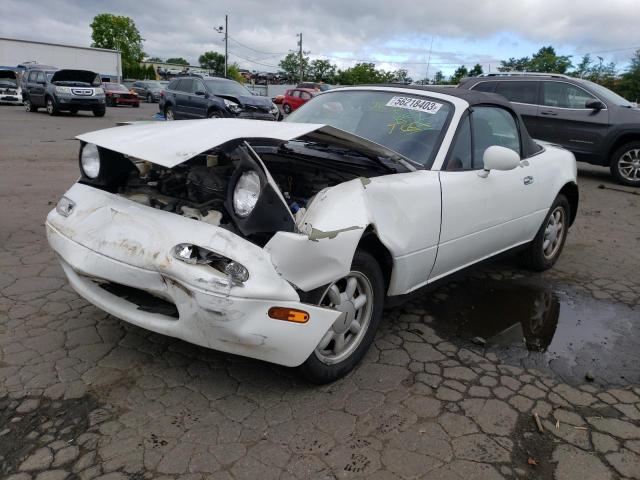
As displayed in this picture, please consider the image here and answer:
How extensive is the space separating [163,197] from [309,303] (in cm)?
107

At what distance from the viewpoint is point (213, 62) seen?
84438mm

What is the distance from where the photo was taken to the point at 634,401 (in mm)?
2850

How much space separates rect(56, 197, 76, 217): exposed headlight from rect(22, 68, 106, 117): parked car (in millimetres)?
18531

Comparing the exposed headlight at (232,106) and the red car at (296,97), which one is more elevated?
the red car at (296,97)

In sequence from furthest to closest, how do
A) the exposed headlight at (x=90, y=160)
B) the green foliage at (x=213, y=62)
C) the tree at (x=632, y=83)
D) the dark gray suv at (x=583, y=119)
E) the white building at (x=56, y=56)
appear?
the green foliage at (x=213, y=62) < the tree at (x=632, y=83) < the white building at (x=56, y=56) < the dark gray suv at (x=583, y=119) < the exposed headlight at (x=90, y=160)

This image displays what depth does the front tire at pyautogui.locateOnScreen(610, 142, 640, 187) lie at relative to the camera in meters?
9.38

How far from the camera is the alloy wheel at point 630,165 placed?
9.41 m

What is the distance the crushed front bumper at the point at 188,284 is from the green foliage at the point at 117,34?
90.8 metres

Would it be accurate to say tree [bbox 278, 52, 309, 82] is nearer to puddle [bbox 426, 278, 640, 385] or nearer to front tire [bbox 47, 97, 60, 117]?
front tire [bbox 47, 97, 60, 117]

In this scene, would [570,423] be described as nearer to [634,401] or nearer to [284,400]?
[634,401]

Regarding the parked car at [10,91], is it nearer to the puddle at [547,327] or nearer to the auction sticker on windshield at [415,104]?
the auction sticker on windshield at [415,104]

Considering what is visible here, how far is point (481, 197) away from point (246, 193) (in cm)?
181

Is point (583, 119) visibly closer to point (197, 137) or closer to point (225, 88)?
point (197, 137)

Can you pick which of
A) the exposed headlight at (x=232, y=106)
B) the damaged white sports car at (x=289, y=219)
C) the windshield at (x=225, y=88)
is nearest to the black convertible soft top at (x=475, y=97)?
the damaged white sports car at (x=289, y=219)
